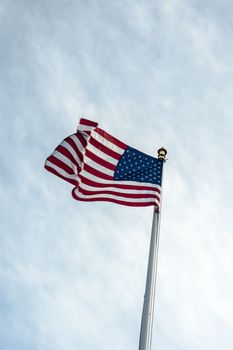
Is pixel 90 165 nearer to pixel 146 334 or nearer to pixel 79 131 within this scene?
pixel 79 131

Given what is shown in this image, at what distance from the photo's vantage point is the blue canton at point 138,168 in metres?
14.6

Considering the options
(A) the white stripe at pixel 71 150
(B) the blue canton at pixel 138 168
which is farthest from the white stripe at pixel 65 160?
(B) the blue canton at pixel 138 168

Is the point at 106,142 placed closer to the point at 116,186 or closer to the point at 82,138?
the point at 82,138

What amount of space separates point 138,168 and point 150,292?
510 cm

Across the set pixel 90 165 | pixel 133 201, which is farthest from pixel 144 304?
pixel 90 165

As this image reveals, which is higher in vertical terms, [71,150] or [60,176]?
[71,150]

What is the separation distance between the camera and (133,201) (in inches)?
543

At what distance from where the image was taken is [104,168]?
1505cm

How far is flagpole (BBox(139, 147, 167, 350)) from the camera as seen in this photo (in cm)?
1034

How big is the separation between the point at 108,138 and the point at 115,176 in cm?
177

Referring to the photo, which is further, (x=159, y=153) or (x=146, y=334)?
(x=159, y=153)

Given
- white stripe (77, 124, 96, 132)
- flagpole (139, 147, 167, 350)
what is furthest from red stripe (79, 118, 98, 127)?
flagpole (139, 147, 167, 350)

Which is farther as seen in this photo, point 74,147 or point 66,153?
point 74,147

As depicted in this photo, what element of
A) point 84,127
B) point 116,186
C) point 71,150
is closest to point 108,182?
point 116,186
